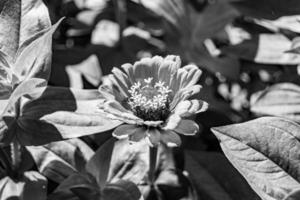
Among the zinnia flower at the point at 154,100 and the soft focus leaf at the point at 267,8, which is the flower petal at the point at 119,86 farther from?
the soft focus leaf at the point at 267,8

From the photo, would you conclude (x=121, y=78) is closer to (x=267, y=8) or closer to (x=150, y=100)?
(x=150, y=100)

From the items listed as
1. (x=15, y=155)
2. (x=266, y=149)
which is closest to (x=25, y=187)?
(x=15, y=155)

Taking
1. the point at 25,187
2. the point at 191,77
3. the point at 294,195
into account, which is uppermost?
the point at 191,77

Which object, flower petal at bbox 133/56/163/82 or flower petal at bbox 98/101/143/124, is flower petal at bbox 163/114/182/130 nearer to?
flower petal at bbox 98/101/143/124

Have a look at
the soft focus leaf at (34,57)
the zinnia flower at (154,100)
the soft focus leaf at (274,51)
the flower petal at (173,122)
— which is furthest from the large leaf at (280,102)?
the soft focus leaf at (34,57)

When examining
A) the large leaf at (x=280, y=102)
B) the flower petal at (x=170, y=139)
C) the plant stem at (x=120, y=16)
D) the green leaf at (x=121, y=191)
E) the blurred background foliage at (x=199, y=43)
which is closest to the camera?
the flower petal at (x=170, y=139)

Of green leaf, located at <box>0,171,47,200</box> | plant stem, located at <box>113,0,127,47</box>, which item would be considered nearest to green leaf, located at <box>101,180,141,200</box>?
green leaf, located at <box>0,171,47,200</box>
